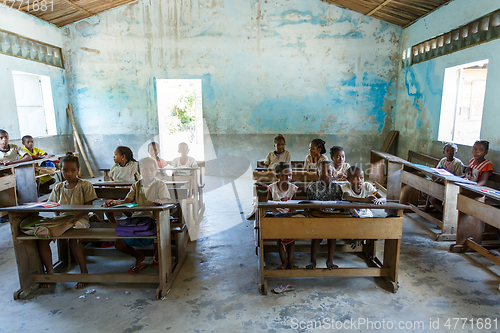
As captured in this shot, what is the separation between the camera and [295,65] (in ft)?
25.1

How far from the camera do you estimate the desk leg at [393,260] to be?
2.75m

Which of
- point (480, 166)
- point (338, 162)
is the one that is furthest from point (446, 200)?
point (338, 162)

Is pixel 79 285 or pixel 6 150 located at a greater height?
pixel 6 150

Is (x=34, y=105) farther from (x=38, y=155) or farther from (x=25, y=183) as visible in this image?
(x=25, y=183)

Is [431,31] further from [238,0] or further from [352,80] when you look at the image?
[238,0]

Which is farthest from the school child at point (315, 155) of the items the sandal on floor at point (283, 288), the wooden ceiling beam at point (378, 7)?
the wooden ceiling beam at point (378, 7)

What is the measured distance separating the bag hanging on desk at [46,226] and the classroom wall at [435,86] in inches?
223

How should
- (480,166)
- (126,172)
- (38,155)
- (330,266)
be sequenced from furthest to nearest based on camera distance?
(38,155), (126,172), (480,166), (330,266)

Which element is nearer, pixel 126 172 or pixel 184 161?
pixel 126 172

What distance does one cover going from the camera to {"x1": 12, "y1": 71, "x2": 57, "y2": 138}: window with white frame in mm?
7184

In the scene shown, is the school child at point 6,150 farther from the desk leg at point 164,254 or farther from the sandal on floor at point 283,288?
the sandal on floor at point 283,288

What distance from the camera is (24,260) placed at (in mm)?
2770

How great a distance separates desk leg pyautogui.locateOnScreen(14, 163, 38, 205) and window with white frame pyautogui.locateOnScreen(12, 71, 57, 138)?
8.01 feet

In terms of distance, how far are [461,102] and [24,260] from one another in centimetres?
711
